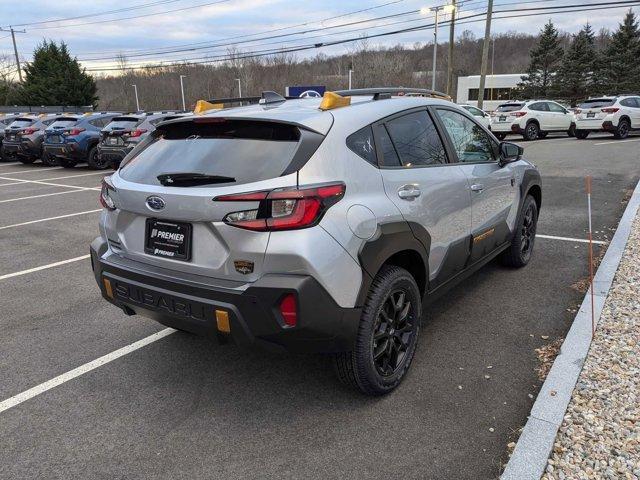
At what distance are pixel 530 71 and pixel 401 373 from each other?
197ft

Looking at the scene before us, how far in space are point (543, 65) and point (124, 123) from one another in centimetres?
5211

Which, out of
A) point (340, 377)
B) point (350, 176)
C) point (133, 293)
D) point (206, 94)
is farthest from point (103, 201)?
point (206, 94)

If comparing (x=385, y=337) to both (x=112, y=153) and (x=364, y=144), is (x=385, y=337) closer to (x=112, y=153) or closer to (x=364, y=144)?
(x=364, y=144)

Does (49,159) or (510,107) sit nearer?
(49,159)

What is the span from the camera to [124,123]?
14.7 metres

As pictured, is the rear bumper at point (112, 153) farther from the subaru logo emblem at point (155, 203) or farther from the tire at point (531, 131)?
the tire at point (531, 131)

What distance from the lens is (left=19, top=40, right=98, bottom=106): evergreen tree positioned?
46094 mm

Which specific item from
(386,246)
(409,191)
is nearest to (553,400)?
(386,246)

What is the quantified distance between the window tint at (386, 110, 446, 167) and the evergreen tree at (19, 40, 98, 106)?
5022 cm

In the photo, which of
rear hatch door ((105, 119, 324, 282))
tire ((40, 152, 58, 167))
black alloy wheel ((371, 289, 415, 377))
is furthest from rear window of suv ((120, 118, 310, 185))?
tire ((40, 152, 58, 167))

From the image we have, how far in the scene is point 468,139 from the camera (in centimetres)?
424

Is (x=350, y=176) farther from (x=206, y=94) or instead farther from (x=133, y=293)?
(x=206, y=94)

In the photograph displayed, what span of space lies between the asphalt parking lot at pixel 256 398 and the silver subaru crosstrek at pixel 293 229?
13.8 inches

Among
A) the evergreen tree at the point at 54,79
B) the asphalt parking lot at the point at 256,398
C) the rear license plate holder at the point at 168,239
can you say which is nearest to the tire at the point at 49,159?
the asphalt parking lot at the point at 256,398
